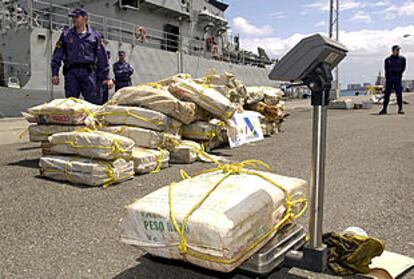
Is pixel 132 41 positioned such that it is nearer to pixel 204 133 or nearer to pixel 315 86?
pixel 204 133

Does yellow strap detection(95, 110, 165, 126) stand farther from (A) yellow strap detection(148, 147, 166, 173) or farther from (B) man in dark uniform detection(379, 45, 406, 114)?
(B) man in dark uniform detection(379, 45, 406, 114)

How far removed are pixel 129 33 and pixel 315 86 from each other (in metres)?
16.7

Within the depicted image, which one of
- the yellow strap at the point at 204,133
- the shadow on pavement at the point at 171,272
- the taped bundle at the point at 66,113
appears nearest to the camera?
the shadow on pavement at the point at 171,272

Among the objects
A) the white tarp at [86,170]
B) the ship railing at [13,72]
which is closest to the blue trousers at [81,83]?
the white tarp at [86,170]

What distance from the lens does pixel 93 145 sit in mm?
3588

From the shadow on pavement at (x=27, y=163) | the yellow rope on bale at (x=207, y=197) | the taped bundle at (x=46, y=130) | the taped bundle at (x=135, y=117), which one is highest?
the taped bundle at (x=135, y=117)

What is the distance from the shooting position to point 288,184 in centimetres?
201

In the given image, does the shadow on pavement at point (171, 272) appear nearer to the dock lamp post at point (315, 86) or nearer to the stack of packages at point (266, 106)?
the dock lamp post at point (315, 86)

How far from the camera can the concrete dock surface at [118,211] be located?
199cm

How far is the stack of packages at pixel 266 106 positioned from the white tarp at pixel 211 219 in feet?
18.0

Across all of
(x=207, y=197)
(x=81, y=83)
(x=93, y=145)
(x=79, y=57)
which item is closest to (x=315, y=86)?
(x=207, y=197)

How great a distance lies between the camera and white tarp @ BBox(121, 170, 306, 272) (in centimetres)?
152

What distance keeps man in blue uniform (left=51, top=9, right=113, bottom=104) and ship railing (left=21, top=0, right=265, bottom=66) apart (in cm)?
748

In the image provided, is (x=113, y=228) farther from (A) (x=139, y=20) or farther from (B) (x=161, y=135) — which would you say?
(A) (x=139, y=20)
